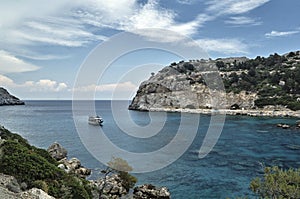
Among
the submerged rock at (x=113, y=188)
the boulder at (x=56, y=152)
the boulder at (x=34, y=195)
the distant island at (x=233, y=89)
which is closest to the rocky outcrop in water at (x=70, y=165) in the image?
the boulder at (x=56, y=152)

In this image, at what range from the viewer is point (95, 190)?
70.0 ft

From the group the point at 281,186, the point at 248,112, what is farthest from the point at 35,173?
the point at 248,112

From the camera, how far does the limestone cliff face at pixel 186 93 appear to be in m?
98.1

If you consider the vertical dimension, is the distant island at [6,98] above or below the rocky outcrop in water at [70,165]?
above

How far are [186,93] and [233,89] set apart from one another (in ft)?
60.5

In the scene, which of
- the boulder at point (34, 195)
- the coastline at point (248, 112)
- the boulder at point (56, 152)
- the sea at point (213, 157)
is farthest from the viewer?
the coastline at point (248, 112)

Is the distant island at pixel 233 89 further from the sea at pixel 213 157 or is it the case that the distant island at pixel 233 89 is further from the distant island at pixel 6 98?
the distant island at pixel 6 98

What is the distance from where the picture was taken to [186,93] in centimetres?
10950

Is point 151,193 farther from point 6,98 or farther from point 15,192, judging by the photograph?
point 6,98

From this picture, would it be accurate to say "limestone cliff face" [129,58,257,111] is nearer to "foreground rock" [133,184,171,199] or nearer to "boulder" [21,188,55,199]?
"foreground rock" [133,184,171,199]

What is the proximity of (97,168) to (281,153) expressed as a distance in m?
24.4

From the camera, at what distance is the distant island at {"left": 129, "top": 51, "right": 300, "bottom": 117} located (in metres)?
86.9

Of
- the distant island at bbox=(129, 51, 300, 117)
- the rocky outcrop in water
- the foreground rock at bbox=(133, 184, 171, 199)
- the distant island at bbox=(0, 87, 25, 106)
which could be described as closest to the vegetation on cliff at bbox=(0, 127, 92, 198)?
the foreground rock at bbox=(133, 184, 171, 199)

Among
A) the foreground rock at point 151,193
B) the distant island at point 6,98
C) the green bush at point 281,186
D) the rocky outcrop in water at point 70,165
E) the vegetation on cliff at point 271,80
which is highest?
the vegetation on cliff at point 271,80
